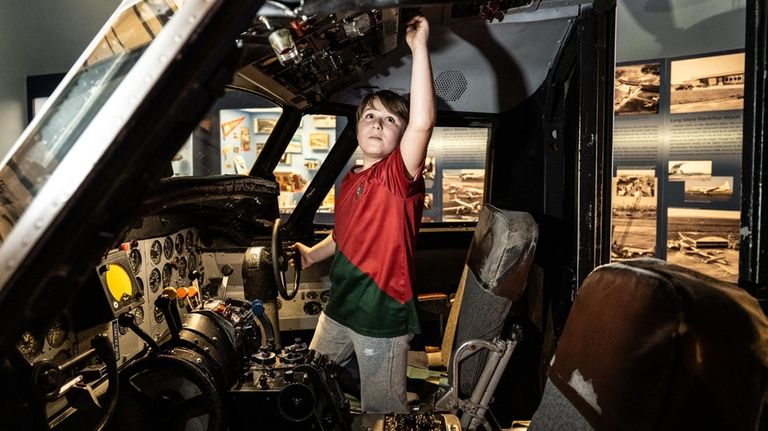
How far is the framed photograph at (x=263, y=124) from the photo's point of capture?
3.31 m

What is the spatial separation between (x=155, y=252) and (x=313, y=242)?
1.05 meters

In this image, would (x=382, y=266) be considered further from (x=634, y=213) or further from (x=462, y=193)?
(x=634, y=213)

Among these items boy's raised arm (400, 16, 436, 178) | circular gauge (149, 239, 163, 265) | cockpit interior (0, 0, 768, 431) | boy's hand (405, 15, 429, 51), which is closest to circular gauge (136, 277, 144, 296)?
cockpit interior (0, 0, 768, 431)

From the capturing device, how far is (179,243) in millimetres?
2508

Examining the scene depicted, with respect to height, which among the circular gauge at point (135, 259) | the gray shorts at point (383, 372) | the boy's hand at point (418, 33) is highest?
the boy's hand at point (418, 33)

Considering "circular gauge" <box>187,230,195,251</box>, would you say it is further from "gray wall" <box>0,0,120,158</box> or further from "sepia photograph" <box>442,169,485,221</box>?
"gray wall" <box>0,0,120,158</box>

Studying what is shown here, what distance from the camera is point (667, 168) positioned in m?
2.95

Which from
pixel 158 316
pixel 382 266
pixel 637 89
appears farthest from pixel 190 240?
pixel 637 89

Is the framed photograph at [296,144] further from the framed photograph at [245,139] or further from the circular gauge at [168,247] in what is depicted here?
the circular gauge at [168,247]

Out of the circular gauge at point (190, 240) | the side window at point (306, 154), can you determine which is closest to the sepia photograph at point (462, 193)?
the side window at point (306, 154)

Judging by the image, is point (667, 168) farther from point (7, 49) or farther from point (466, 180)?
point (7, 49)

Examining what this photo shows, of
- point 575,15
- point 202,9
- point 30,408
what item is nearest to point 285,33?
point 202,9

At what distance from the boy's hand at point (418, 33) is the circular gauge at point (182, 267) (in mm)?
1731

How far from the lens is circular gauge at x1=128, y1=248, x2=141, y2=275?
6.74ft
